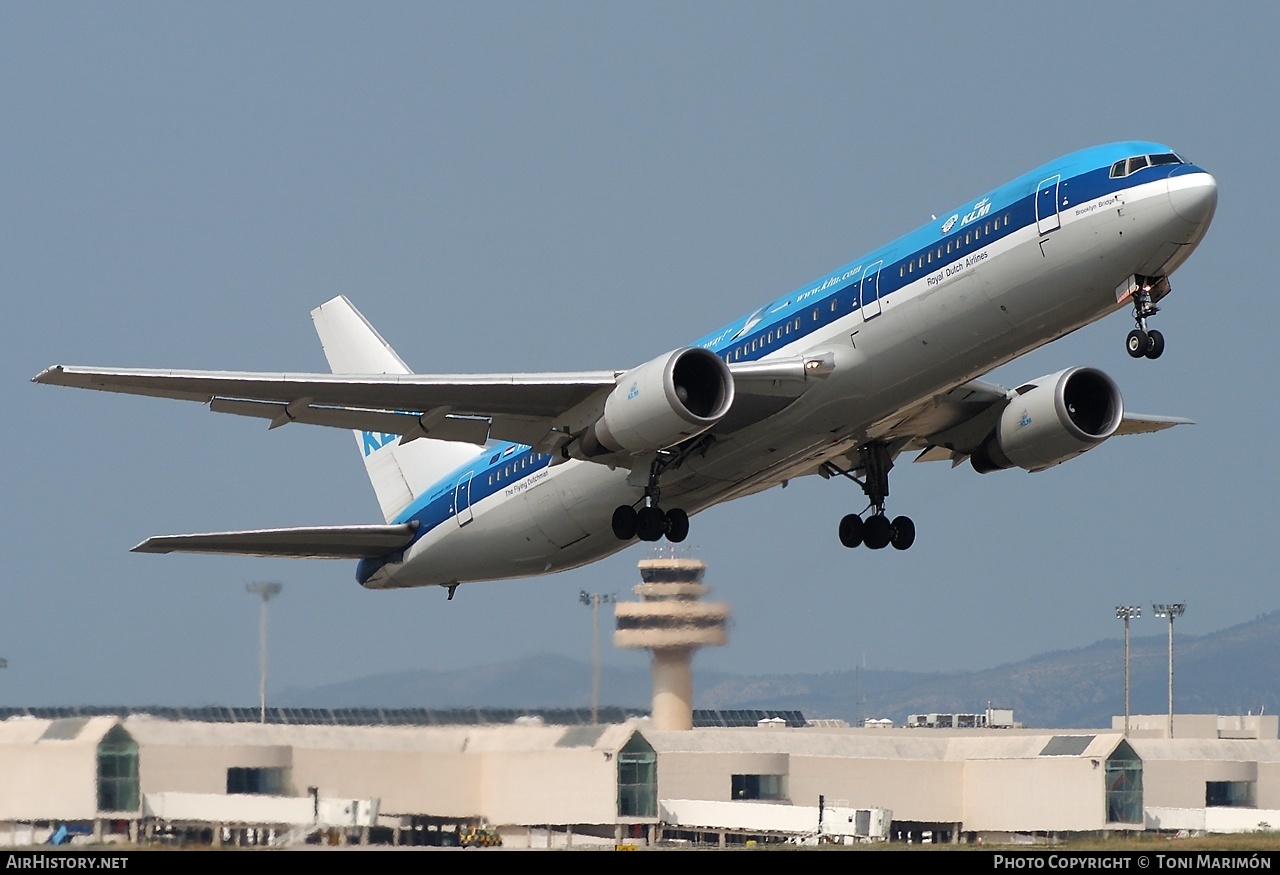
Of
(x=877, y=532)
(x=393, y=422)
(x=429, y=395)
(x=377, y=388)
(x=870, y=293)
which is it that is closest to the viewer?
(x=870, y=293)

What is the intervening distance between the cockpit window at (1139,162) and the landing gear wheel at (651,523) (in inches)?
426

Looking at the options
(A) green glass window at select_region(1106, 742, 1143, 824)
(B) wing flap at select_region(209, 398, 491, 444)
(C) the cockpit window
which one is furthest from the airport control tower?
(C) the cockpit window

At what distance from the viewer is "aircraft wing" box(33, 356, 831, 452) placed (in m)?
29.9

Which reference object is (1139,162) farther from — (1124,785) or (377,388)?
(1124,785)

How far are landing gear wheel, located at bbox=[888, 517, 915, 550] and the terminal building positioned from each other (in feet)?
24.3

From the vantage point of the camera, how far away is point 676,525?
1335 inches

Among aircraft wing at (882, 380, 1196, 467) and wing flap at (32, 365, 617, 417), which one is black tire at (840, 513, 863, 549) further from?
wing flap at (32, 365, 617, 417)

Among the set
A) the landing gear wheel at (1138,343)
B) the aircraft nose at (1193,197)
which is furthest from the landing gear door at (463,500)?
the aircraft nose at (1193,197)

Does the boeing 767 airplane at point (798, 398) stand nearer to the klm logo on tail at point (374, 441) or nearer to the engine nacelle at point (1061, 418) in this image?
the engine nacelle at point (1061, 418)

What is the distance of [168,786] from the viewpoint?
3206cm

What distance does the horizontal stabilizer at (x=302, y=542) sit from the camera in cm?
3538

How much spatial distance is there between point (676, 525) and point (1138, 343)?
32.2 ft

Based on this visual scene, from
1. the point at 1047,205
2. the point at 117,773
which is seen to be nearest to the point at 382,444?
the point at 117,773
